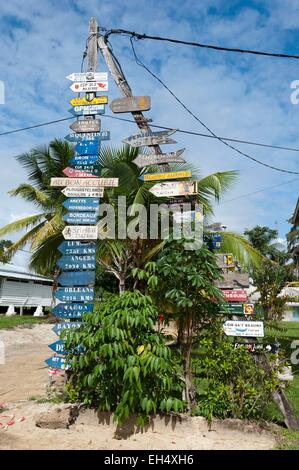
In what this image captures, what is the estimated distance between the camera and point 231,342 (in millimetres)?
4637

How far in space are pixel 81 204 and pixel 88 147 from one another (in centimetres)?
90

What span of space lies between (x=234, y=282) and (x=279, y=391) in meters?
1.53

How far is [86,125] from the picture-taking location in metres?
5.93

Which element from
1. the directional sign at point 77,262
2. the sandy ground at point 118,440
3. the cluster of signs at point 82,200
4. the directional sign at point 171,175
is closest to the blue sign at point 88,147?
the cluster of signs at point 82,200

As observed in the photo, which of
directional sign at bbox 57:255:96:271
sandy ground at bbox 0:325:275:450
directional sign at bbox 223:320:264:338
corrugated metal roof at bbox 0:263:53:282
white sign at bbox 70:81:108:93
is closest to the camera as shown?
sandy ground at bbox 0:325:275:450

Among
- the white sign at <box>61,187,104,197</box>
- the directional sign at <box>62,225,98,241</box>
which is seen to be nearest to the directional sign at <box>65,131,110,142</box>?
the white sign at <box>61,187,104,197</box>

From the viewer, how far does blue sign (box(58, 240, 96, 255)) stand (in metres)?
5.82

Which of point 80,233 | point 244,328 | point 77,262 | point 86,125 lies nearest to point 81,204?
point 80,233

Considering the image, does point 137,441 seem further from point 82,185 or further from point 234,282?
point 82,185

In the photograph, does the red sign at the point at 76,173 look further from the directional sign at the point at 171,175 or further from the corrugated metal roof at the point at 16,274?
the corrugated metal roof at the point at 16,274

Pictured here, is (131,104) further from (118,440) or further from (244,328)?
(118,440)

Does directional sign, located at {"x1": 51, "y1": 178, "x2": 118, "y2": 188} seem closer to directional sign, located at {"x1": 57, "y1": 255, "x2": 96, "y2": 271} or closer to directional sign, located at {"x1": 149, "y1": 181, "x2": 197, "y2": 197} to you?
directional sign, located at {"x1": 149, "y1": 181, "x2": 197, "y2": 197}

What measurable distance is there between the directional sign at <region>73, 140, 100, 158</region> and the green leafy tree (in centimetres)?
254

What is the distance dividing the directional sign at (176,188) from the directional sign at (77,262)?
1.43 meters
